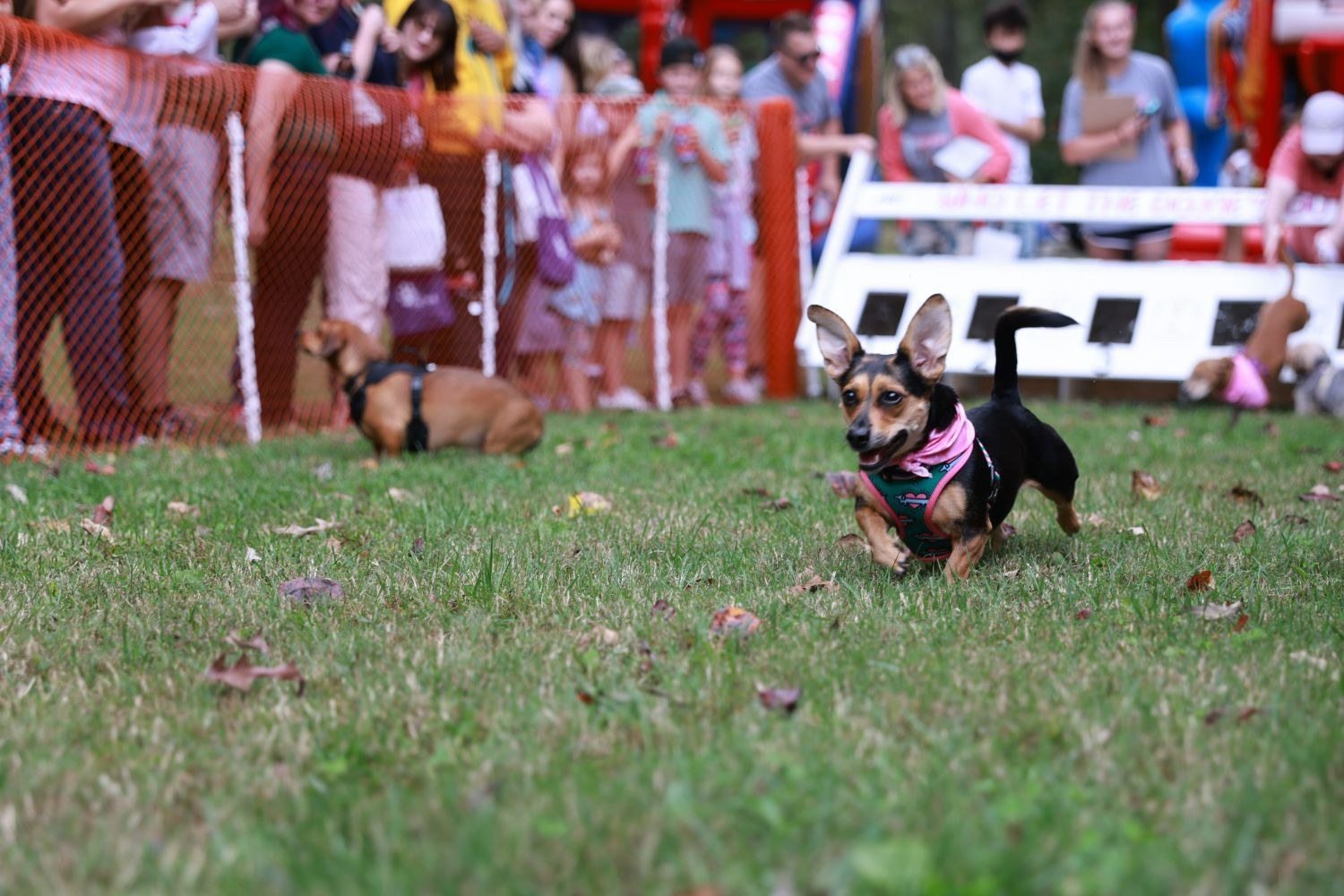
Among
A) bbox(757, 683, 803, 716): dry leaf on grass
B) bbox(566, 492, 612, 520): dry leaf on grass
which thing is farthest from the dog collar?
bbox(566, 492, 612, 520): dry leaf on grass

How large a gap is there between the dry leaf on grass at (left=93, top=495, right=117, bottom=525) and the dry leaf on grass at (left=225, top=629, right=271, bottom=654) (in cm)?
174

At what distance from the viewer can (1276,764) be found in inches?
93.0

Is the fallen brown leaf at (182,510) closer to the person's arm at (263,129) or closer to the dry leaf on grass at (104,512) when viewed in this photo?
the dry leaf on grass at (104,512)

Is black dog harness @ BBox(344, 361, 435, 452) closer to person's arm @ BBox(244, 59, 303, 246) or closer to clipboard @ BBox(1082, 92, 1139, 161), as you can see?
person's arm @ BBox(244, 59, 303, 246)

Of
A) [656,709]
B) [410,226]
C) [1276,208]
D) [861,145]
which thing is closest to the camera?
[656,709]

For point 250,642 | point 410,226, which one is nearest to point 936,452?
point 250,642

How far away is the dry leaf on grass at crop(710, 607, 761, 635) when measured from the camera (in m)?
3.26

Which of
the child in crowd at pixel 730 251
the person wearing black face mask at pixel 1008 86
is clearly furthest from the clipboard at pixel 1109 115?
the child in crowd at pixel 730 251

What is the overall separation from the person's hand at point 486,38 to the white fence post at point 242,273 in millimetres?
1705

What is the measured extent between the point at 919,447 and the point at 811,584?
0.48 meters

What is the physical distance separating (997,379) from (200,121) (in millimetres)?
4447

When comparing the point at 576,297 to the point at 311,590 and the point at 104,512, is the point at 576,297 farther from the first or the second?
the point at 311,590

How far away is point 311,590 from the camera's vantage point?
12.3ft

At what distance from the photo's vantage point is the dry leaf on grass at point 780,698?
272 cm
